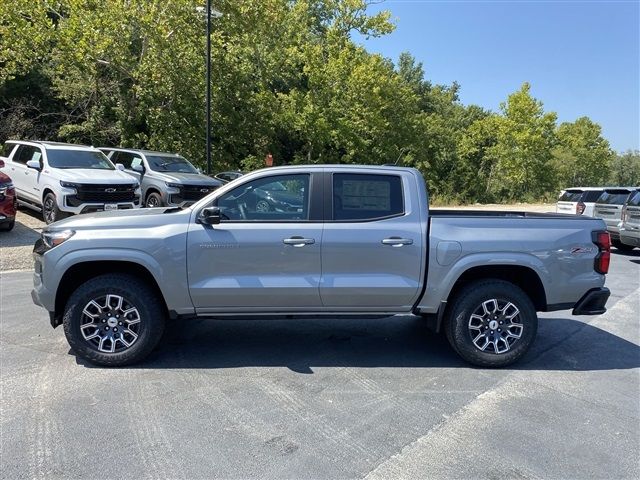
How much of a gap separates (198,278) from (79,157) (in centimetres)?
991

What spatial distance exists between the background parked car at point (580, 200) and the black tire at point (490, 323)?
11.3m

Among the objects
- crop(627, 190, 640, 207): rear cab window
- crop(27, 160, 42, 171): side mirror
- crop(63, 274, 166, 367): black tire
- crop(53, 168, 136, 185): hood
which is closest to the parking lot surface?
crop(63, 274, 166, 367): black tire

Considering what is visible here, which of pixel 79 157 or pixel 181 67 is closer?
pixel 79 157

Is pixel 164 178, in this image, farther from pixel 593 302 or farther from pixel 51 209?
pixel 593 302

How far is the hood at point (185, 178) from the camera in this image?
13492mm

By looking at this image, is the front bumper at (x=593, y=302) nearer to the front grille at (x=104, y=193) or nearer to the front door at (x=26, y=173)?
the front grille at (x=104, y=193)

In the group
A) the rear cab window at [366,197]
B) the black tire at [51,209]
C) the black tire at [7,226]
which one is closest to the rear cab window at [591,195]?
the rear cab window at [366,197]

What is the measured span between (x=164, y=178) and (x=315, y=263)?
399 inches

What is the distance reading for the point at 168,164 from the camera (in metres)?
14.9

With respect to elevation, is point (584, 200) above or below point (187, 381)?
above

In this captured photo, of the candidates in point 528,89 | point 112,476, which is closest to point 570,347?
point 112,476

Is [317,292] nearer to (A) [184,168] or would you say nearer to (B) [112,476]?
(B) [112,476]

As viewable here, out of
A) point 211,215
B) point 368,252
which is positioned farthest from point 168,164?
point 368,252

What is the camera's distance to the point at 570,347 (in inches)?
218
